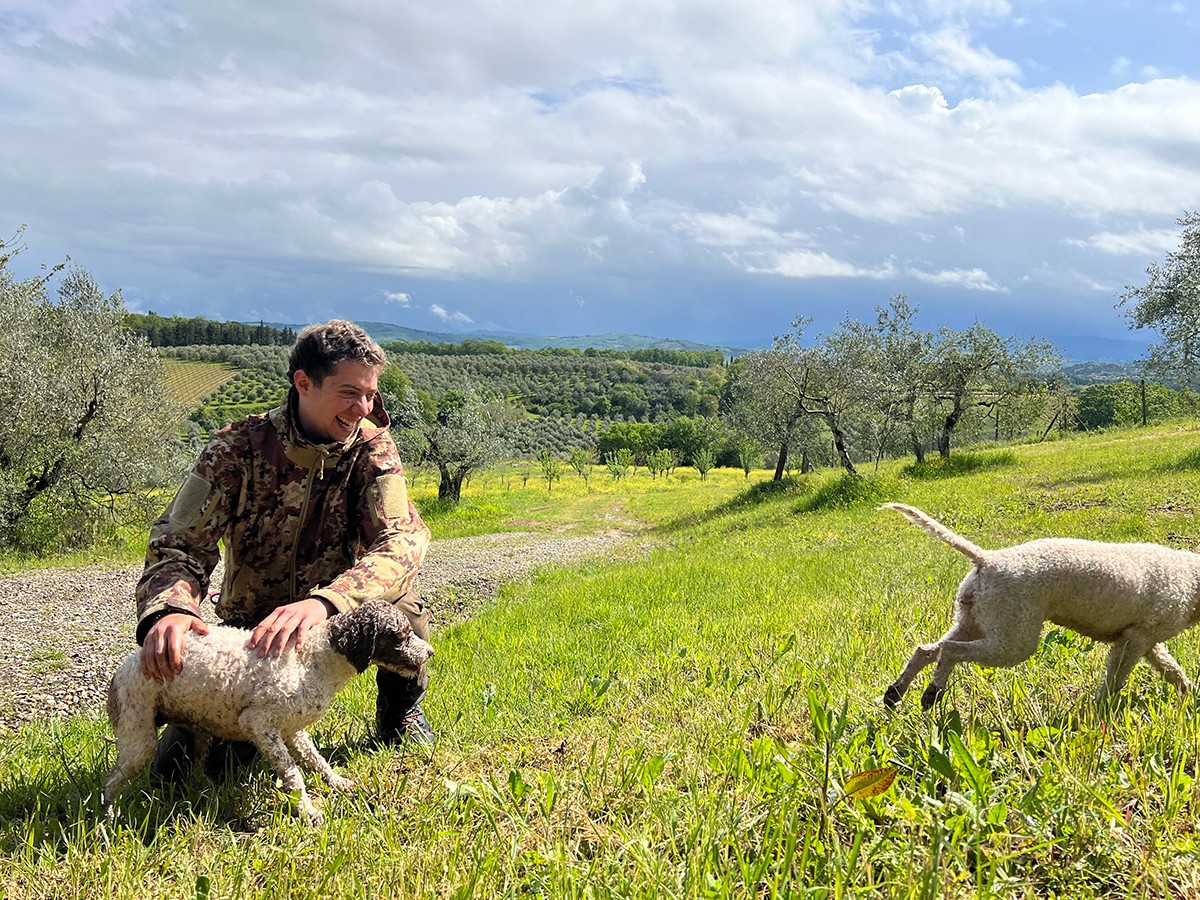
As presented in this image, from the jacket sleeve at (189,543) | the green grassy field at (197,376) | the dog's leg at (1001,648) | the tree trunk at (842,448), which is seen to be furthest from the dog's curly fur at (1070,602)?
the green grassy field at (197,376)

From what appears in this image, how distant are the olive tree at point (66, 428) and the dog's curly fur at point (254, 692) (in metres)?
21.9

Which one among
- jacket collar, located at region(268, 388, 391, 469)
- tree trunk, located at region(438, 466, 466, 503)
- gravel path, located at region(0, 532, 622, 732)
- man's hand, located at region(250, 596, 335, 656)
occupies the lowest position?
tree trunk, located at region(438, 466, 466, 503)

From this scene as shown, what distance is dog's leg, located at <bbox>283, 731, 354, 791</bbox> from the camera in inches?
143

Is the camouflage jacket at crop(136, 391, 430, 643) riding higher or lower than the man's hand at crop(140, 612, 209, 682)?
higher

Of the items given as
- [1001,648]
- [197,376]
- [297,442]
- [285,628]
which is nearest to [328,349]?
[297,442]

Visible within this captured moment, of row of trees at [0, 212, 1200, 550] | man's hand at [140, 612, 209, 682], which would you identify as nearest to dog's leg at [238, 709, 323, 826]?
man's hand at [140, 612, 209, 682]

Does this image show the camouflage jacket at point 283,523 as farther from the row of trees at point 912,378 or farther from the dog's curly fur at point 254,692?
the row of trees at point 912,378

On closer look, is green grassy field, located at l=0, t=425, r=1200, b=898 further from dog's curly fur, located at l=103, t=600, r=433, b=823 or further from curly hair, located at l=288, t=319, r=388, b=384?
curly hair, located at l=288, t=319, r=388, b=384

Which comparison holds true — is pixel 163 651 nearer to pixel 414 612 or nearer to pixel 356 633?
pixel 356 633

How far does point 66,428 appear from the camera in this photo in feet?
73.4

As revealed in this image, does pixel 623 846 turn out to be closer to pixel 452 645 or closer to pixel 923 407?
pixel 452 645

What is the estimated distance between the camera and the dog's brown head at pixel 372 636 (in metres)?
3.59

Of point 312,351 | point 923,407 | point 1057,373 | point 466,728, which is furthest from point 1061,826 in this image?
point 1057,373

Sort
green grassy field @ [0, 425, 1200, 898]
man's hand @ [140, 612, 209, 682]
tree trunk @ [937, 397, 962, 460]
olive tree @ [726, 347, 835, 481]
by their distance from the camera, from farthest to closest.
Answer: olive tree @ [726, 347, 835, 481]
tree trunk @ [937, 397, 962, 460]
man's hand @ [140, 612, 209, 682]
green grassy field @ [0, 425, 1200, 898]
